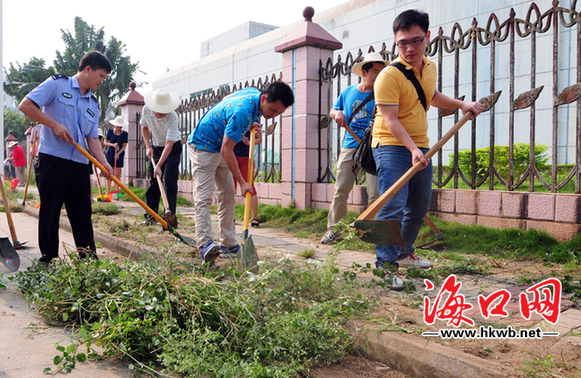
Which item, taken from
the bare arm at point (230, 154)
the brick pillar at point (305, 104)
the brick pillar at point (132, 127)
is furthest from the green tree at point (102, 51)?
the bare arm at point (230, 154)

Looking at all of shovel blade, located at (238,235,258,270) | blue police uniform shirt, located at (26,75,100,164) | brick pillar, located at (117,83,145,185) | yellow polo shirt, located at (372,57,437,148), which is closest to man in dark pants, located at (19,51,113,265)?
blue police uniform shirt, located at (26,75,100,164)

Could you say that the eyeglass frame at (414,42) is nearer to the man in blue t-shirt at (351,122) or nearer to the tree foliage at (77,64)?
the man in blue t-shirt at (351,122)

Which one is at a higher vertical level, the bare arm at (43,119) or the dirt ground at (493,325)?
the bare arm at (43,119)

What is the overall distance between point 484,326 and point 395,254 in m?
1.10

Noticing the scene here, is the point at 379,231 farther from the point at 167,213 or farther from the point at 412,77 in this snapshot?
the point at 167,213

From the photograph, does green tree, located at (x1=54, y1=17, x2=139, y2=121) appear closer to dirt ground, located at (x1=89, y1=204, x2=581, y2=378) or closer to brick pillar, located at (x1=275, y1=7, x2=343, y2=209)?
brick pillar, located at (x1=275, y1=7, x2=343, y2=209)

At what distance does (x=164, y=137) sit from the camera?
6910 millimetres

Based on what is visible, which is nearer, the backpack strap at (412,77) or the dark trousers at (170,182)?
the backpack strap at (412,77)

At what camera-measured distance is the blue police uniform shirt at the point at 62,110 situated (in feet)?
13.0

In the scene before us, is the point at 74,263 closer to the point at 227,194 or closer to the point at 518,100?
the point at 227,194

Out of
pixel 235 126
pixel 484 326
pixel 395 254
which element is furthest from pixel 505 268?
pixel 235 126

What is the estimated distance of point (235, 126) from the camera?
4.02 m

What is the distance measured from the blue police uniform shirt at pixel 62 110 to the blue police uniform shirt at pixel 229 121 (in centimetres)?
95

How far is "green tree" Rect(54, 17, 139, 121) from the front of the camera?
34438mm
